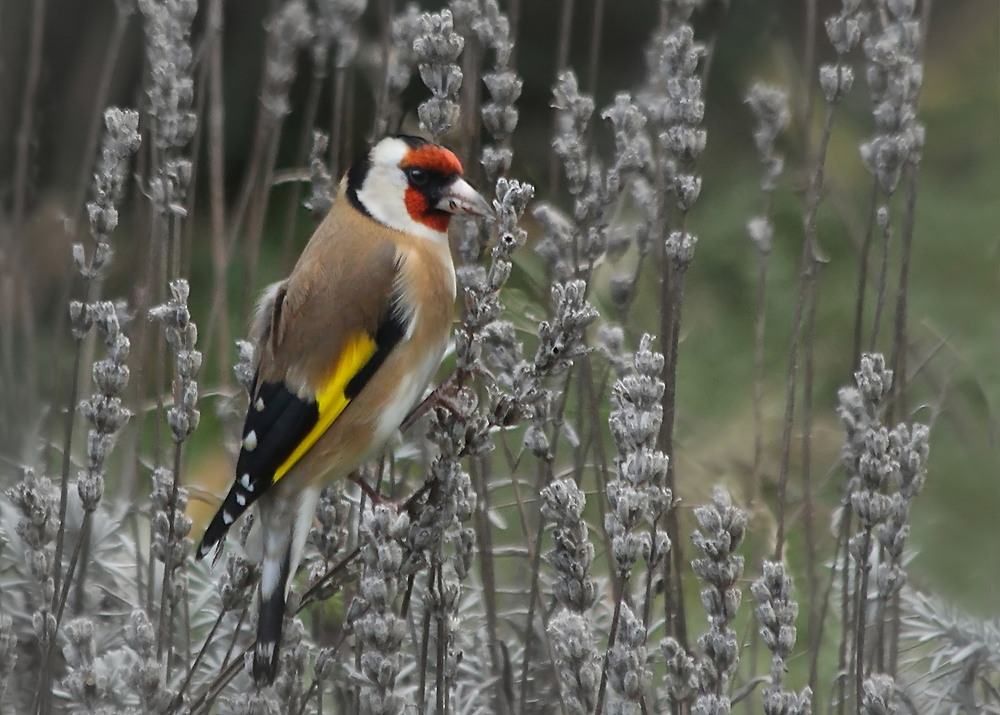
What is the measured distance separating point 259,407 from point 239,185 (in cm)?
318

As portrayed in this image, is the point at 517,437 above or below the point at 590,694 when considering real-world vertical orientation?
above

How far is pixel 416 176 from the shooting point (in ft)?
7.29

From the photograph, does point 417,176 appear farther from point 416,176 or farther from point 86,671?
point 86,671

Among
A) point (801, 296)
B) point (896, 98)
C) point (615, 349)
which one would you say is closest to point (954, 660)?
point (801, 296)

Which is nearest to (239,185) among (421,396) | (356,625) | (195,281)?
(195,281)

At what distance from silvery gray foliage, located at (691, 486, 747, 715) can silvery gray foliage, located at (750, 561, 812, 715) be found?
33mm

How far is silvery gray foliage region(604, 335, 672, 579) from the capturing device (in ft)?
4.51

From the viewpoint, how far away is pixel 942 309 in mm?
3898

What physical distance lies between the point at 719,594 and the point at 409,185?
1009mm

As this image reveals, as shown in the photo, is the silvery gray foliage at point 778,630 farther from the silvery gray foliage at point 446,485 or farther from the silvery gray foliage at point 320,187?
the silvery gray foliage at point 320,187

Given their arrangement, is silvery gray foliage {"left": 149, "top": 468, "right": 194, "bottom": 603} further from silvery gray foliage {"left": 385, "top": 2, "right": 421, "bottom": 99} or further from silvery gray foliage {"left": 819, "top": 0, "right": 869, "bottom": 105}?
silvery gray foliage {"left": 819, "top": 0, "right": 869, "bottom": 105}

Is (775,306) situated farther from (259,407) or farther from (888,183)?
(259,407)

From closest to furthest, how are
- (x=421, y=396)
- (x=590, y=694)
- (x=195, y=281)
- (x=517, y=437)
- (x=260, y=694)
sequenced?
(x=590, y=694) < (x=260, y=694) < (x=421, y=396) < (x=517, y=437) < (x=195, y=281)

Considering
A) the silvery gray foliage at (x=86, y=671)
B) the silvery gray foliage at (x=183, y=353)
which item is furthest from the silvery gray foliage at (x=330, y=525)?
the silvery gray foliage at (x=86, y=671)
